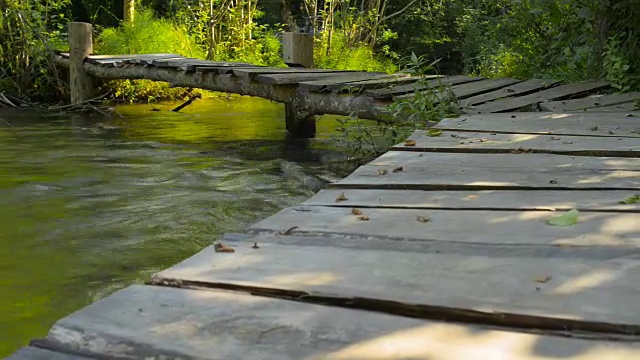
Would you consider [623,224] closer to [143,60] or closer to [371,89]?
[371,89]

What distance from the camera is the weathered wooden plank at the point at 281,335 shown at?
951 millimetres

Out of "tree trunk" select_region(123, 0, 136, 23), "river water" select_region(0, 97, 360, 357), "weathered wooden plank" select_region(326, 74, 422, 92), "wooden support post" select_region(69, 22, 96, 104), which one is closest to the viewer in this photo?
"river water" select_region(0, 97, 360, 357)

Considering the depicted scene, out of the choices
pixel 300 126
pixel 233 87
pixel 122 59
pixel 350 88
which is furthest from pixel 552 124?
pixel 122 59

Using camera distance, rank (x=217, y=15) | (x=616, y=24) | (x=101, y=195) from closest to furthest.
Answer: (x=101, y=195), (x=616, y=24), (x=217, y=15)

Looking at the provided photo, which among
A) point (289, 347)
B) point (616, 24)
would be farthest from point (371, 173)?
point (616, 24)

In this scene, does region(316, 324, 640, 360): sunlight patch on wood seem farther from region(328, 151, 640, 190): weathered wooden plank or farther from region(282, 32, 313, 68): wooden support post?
region(282, 32, 313, 68): wooden support post

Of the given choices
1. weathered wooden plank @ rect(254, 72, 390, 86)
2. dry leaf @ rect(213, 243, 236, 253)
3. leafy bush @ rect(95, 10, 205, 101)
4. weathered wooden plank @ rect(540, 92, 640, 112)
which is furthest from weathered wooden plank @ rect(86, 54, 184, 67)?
dry leaf @ rect(213, 243, 236, 253)

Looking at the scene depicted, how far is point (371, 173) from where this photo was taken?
91.3 inches

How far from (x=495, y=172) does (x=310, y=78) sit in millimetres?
3853

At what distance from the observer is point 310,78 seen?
6039mm

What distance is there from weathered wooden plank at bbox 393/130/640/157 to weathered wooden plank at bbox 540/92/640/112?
3.76 feet

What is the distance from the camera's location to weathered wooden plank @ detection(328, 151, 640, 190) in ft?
6.92

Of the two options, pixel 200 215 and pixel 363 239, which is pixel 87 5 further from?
pixel 363 239

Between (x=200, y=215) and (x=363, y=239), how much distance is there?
2.84 m
